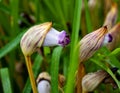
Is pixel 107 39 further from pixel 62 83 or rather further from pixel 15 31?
pixel 15 31

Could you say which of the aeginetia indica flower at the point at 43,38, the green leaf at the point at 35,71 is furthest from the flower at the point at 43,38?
the green leaf at the point at 35,71

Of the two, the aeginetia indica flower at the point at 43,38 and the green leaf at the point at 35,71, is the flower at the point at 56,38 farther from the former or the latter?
the green leaf at the point at 35,71

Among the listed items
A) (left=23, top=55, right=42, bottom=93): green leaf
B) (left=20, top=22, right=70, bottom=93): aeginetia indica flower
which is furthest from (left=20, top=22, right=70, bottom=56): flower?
(left=23, top=55, right=42, bottom=93): green leaf

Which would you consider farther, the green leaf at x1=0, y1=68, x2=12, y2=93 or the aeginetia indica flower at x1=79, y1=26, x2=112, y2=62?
the green leaf at x1=0, y1=68, x2=12, y2=93

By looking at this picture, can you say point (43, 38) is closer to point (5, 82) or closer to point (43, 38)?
point (43, 38)

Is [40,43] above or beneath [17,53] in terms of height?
above

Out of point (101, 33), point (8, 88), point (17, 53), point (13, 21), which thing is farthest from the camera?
point (17, 53)

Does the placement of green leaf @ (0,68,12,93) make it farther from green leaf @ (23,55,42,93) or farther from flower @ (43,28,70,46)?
flower @ (43,28,70,46)

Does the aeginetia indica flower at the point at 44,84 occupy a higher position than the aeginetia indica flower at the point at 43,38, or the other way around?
the aeginetia indica flower at the point at 43,38

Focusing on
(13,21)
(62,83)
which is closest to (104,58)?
(62,83)

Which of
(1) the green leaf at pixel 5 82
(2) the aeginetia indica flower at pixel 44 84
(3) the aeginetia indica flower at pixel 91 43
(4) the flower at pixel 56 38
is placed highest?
(4) the flower at pixel 56 38

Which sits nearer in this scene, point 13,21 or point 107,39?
point 107,39
